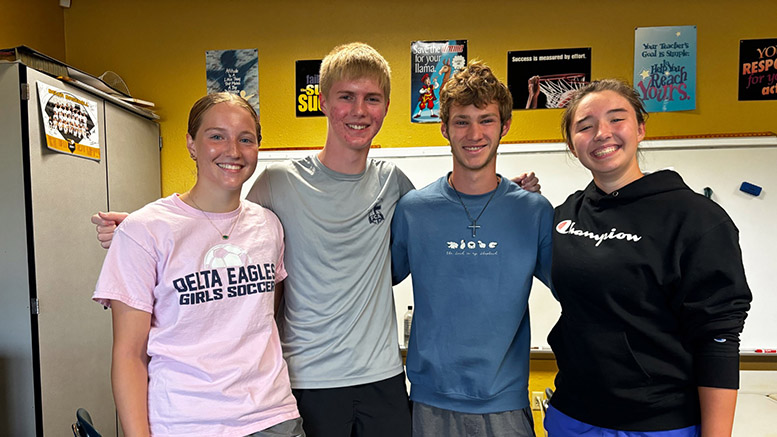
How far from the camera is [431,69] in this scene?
2.70 metres

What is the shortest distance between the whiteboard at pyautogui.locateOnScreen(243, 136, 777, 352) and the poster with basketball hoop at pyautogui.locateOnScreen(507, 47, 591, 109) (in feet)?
0.92

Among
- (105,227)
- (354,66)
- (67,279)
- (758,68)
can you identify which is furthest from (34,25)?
(758,68)

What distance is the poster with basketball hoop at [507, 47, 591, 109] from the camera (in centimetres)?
262

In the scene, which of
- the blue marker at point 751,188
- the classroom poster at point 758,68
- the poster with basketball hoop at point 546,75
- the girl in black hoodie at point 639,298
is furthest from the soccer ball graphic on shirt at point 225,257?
the classroom poster at point 758,68

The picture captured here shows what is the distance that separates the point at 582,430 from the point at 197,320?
98cm

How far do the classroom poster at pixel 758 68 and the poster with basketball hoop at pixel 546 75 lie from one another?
2.75 feet

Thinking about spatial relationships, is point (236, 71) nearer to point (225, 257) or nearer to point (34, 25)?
point (34, 25)

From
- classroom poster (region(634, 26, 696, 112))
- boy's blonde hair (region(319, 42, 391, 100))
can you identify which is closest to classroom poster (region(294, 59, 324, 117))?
boy's blonde hair (region(319, 42, 391, 100))

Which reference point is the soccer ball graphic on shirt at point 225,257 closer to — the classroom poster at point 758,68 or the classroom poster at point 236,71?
the classroom poster at point 236,71

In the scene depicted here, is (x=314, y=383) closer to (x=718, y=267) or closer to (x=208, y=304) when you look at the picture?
(x=208, y=304)

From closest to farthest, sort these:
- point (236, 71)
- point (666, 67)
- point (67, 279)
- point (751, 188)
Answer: point (67, 279) < point (751, 188) < point (666, 67) < point (236, 71)

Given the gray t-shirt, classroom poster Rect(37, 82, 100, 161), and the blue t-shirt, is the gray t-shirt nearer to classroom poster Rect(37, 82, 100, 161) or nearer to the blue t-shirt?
the blue t-shirt

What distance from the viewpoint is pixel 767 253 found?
2.48 m

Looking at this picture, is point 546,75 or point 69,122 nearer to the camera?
point 69,122
